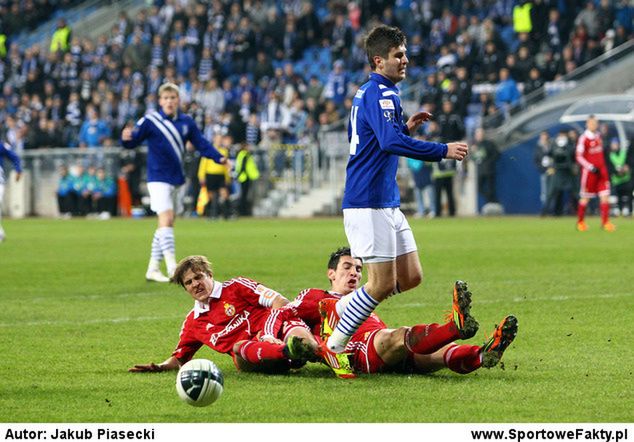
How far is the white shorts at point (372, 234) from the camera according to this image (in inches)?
325

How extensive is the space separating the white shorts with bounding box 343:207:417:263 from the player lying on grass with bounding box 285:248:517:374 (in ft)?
1.23

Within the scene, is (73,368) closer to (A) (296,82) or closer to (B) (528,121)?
(B) (528,121)

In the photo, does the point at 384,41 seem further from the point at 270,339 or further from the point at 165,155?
the point at 165,155

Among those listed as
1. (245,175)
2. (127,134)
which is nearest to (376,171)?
(127,134)

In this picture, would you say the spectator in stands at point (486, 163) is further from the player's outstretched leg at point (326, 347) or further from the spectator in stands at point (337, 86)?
the player's outstretched leg at point (326, 347)

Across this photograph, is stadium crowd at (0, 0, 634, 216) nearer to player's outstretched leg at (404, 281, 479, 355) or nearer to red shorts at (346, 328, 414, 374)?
red shorts at (346, 328, 414, 374)

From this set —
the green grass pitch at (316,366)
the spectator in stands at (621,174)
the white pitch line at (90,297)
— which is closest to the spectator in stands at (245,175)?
the spectator in stands at (621,174)

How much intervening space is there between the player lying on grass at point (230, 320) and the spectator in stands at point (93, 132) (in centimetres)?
3052

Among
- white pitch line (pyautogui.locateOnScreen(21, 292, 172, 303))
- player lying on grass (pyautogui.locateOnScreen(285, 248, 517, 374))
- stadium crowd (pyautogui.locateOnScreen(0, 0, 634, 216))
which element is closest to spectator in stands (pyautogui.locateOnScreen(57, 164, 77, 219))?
stadium crowd (pyautogui.locateOnScreen(0, 0, 634, 216))

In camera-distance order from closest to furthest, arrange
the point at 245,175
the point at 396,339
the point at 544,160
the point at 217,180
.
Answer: the point at 396,339, the point at 544,160, the point at 217,180, the point at 245,175

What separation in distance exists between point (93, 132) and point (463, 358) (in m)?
31.6

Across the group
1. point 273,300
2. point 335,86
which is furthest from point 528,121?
point 273,300

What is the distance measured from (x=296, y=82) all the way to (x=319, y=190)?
3.54m

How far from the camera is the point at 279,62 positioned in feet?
128
